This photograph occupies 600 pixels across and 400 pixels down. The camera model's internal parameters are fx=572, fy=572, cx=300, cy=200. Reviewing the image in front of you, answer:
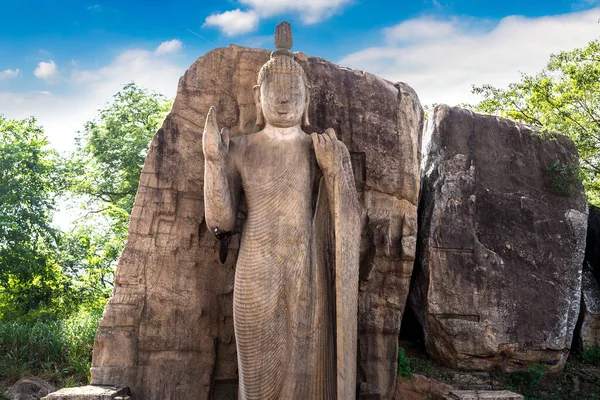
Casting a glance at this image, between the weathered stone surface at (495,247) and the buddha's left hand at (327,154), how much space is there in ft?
6.78

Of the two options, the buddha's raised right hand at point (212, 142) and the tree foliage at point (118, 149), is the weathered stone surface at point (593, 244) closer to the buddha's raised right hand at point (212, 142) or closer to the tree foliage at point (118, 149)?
the buddha's raised right hand at point (212, 142)

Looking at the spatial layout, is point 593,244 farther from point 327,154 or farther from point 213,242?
point 213,242

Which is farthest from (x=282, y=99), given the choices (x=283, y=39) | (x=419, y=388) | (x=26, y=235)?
(x=26, y=235)

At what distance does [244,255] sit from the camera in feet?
15.8

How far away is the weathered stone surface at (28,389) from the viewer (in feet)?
22.9

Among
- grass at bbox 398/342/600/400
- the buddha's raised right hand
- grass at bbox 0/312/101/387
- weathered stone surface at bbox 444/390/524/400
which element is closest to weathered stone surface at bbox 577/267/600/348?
grass at bbox 398/342/600/400

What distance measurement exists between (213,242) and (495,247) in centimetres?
326

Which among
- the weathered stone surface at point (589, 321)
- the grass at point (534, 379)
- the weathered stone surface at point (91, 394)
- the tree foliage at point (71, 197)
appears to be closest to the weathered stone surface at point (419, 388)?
the grass at point (534, 379)

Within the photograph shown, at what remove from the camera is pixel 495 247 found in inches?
260

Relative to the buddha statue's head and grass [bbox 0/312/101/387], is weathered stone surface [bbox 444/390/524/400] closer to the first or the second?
the buddha statue's head

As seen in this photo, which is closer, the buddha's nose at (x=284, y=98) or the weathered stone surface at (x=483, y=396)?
the buddha's nose at (x=284, y=98)

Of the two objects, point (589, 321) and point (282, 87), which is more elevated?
point (282, 87)

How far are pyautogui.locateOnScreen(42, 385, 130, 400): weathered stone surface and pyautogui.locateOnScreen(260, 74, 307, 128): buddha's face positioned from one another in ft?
8.80

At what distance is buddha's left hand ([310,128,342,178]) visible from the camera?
4.94 metres
